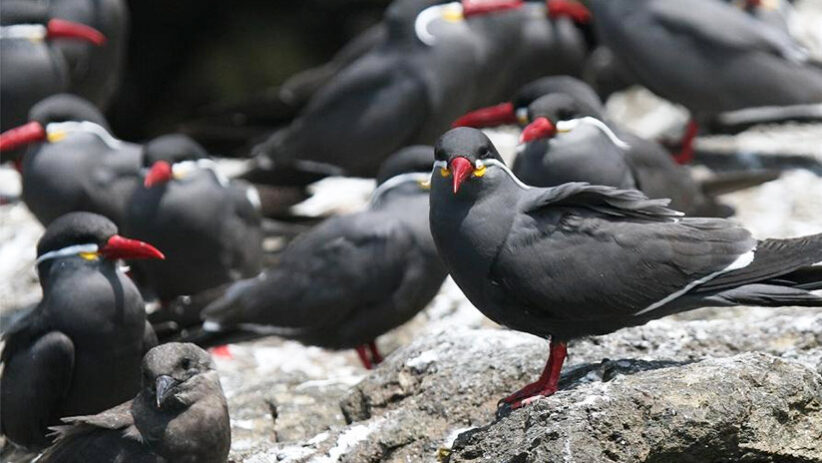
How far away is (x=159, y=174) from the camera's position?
802 centimetres

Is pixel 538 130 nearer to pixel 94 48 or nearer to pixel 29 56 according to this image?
pixel 29 56

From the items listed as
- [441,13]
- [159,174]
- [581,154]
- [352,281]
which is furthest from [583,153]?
[441,13]

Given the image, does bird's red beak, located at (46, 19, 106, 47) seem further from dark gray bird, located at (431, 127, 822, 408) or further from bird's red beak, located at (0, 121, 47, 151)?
dark gray bird, located at (431, 127, 822, 408)

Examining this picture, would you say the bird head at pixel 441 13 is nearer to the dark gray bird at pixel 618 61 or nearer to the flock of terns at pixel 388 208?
the flock of terns at pixel 388 208

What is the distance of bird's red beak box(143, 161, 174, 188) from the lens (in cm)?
799

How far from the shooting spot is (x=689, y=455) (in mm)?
4398

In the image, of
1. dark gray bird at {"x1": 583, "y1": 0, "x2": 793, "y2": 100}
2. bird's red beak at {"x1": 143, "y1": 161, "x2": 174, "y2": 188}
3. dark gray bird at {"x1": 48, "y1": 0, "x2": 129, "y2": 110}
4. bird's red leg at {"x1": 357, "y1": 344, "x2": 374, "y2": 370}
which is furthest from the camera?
dark gray bird at {"x1": 48, "y1": 0, "x2": 129, "y2": 110}

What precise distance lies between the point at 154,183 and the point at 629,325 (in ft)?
12.2

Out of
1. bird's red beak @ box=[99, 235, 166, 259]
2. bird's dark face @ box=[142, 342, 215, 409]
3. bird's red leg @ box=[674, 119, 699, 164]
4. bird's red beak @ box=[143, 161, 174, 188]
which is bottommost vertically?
bird's red leg @ box=[674, 119, 699, 164]

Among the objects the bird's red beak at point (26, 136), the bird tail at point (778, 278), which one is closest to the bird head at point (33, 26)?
the bird's red beak at point (26, 136)

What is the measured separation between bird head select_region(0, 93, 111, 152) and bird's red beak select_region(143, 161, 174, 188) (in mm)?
725

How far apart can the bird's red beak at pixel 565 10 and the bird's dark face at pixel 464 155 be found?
5898mm

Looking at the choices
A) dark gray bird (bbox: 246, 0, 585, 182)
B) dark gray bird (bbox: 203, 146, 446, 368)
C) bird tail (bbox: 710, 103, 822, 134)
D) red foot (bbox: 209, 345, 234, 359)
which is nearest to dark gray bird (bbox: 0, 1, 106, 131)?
dark gray bird (bbox: 246, 0, 585, 182)

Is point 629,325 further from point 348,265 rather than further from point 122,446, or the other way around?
point 348,265
